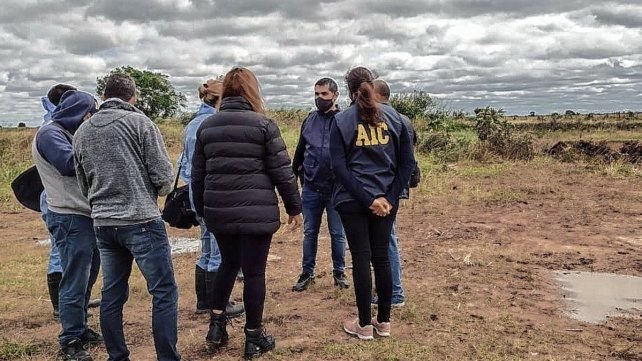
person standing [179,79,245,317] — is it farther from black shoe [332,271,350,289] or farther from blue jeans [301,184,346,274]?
black shoe [332,271,350,289]

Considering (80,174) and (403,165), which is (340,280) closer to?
(403,165)

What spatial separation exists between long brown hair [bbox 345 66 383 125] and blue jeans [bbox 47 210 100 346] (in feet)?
6.10

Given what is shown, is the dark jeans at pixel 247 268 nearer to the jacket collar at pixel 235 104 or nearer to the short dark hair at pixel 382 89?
the jacket collar at pixel 235 104

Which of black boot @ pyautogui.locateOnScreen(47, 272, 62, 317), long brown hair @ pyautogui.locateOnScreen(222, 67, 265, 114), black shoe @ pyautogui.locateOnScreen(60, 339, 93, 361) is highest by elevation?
long brown hair @ pyautogui.locateOnScreen(222, 67, 265, 114)

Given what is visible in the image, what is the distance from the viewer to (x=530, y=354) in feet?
12.7

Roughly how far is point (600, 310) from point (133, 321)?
149 inches

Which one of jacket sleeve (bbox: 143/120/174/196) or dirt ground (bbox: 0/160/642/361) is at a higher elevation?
jacket sleeve (bbox: 143/120/174/196)

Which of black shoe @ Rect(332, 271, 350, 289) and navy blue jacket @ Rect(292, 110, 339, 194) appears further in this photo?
black shoe @ Rect(332, 271, 350, 289)

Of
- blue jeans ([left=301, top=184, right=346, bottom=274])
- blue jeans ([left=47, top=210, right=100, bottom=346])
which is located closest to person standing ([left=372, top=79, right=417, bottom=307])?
blue jeans ([left=301, top=184, right=346, bottom=274])

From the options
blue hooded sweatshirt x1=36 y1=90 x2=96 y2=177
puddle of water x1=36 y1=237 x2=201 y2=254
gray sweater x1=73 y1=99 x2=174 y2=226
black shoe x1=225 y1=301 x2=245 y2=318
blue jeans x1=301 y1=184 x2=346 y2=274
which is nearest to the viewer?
gray sweater x1=73 y1=99 x2=174 y2=226

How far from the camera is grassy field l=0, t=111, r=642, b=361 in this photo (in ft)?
13.2

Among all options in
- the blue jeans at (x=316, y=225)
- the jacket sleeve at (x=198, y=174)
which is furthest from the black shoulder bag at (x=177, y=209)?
the blue jeans at (x=316, y=225)

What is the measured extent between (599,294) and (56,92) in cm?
477

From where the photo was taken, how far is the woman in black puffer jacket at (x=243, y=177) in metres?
3.49
